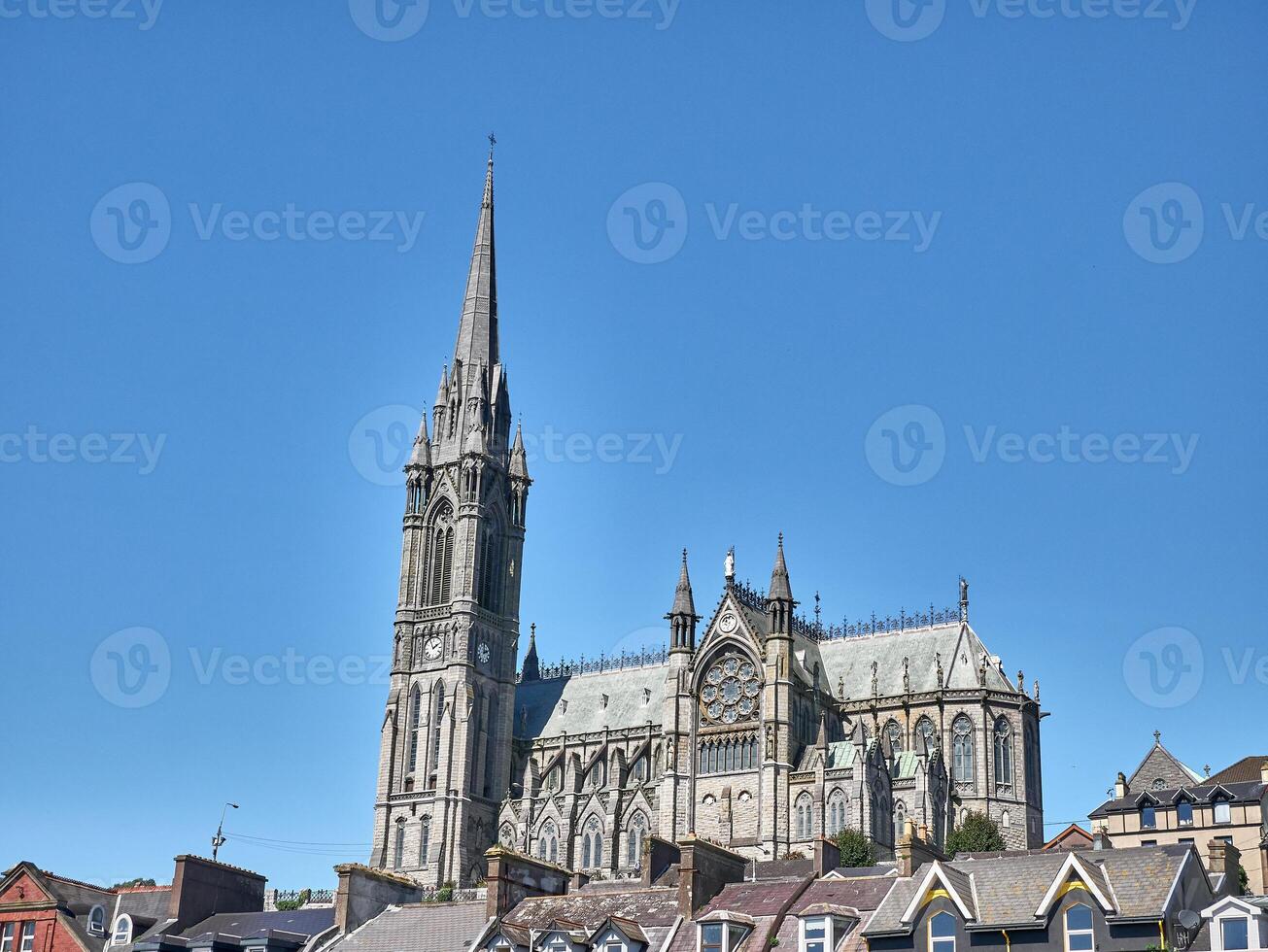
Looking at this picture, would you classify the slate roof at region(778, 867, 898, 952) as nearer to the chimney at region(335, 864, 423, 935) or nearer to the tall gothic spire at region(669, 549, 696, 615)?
the chimney at region(335, 864, 423, 935)

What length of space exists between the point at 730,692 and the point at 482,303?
4380cm

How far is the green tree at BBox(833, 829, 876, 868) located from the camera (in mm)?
99625

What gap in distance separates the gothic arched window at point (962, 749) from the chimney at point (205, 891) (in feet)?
228

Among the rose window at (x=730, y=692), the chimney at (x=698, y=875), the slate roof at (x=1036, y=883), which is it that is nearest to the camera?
the slate roof at (x=1036, y=883)

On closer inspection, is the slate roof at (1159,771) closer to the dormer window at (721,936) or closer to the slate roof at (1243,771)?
the slate roof at (1243,771)

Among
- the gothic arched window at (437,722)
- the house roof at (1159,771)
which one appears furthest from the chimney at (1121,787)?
the gothic arched window at (437,722)

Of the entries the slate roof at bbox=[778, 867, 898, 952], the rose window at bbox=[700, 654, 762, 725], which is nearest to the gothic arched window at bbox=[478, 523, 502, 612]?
the rose window at bbox=[700, 654, 762, 725]

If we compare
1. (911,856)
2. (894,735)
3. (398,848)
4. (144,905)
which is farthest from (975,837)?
(144,905)

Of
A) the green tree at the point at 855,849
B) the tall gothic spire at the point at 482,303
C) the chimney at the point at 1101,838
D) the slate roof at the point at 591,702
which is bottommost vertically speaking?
the chimney at the point at 1101,838

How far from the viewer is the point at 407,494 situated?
14538cm

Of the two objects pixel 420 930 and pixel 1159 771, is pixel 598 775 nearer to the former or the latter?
pixel 1159 771

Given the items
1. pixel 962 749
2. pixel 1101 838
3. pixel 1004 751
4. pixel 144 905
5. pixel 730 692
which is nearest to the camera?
pixel 144 905

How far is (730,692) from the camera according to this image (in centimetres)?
12525

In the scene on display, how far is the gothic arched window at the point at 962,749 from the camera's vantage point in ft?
406
